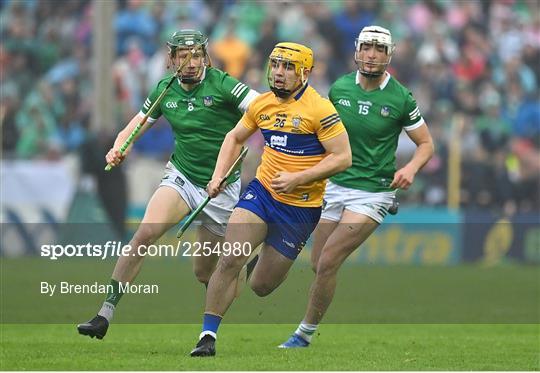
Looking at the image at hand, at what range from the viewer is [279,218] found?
425 inches

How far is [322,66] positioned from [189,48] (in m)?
13.1

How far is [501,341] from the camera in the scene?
12.5m

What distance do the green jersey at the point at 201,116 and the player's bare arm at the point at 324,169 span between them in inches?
45.5

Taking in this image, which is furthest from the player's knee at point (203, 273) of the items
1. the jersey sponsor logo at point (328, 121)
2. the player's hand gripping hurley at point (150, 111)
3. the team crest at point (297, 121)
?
the jersey sponsor logo at point (328, 121)

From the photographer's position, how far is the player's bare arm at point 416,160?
11398mm

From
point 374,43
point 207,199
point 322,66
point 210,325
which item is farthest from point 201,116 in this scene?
point 322,66

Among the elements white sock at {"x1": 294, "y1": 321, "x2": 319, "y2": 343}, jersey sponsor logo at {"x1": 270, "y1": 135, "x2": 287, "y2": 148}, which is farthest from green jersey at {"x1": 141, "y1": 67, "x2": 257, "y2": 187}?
white sock at {"x1": 294, "y1": 321, "x2": 319, "y2": 343}

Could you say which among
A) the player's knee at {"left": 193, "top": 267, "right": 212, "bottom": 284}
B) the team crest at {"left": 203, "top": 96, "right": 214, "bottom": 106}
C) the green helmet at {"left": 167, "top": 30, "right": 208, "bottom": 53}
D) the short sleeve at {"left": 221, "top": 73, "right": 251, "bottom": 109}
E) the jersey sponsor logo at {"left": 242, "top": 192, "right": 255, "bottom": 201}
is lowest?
the player's knee at {"left": 193, "top": 267, "right": 212, "bottom": 284}

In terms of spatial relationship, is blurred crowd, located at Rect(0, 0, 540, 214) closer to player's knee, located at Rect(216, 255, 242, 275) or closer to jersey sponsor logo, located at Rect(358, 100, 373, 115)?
jersey sponsor logo, located at Rect(358, 100, 373, 115)

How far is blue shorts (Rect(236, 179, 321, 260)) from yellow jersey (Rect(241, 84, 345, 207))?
6cm

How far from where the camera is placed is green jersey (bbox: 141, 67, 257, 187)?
11.5 meters

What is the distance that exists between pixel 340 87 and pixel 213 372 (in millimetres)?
3562

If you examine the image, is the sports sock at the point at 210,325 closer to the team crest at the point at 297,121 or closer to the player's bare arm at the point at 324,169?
the player's bare arm at the point at 324,169

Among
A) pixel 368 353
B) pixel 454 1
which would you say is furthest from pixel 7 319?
pixel 454 1
